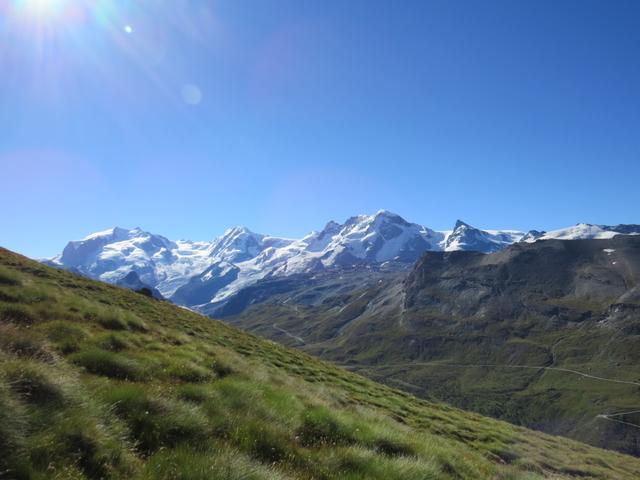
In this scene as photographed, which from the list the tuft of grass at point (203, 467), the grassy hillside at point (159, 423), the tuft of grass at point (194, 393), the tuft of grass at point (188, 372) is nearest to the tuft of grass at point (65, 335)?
the grassy hillside at point (159, 423)

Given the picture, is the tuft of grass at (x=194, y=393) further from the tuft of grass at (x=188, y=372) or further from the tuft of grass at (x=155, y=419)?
the tuft of grass at (x=188, y=372)

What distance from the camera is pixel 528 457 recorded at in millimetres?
23469

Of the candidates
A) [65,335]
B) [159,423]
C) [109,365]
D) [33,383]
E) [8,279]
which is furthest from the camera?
[8,279]

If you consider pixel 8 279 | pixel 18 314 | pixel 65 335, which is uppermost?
pixel 8 279

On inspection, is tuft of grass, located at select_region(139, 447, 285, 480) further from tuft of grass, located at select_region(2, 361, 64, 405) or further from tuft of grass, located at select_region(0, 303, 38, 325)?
tuft of grass, located at select_region(0, 303, 38, 325)

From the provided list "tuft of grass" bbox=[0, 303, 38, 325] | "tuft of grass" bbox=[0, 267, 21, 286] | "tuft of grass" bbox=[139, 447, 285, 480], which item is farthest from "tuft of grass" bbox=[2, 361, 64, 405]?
"tuft of grass" bbox=[0, 267, 21, 286]

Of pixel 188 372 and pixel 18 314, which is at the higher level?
pixel 18 314

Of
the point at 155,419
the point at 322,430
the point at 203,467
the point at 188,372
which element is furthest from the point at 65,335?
the point at 203,467

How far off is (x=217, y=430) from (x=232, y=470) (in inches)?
89.4

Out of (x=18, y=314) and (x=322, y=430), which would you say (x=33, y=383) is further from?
(x=18, y=314)

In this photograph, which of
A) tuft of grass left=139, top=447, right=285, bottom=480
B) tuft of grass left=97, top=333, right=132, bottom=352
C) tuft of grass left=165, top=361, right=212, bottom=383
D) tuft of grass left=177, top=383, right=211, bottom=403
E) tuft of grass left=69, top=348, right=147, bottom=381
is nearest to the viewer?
tuft of grass left=139, top=447, right=285, bottom=480

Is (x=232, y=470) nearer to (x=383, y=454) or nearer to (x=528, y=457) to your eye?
(x=383, y=454)

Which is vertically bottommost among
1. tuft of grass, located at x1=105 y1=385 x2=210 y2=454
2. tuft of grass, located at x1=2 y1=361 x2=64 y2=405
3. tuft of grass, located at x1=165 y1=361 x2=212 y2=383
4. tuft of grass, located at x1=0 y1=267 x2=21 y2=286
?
tuft of grass, located at x1=105 y1=385 x2=210 y2=454

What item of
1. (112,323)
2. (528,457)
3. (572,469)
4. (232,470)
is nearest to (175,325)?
(112,323)
